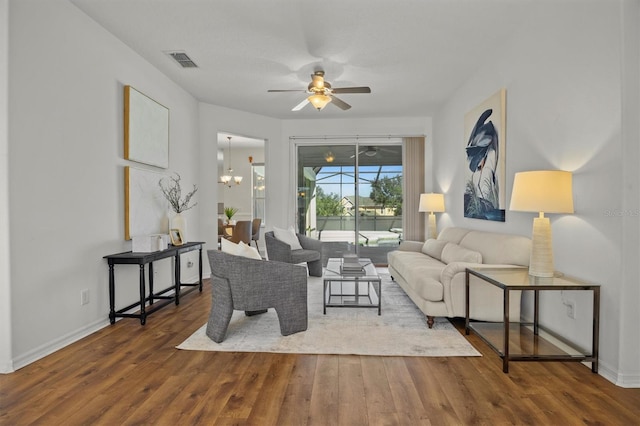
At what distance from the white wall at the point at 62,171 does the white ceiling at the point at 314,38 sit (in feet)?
1.42

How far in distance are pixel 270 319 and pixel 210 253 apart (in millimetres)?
984

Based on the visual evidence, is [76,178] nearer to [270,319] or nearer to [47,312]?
[47,312]

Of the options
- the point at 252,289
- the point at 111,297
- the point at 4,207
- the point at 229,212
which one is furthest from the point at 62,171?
the point at 229,212

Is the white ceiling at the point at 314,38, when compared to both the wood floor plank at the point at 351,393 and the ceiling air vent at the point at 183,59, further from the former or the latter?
the wood floor plank at the point at 351,393

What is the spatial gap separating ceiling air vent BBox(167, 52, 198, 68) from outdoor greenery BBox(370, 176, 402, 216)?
399 cm

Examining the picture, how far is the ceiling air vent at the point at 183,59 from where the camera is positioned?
3.96 metres

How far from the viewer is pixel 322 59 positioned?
4066 mm

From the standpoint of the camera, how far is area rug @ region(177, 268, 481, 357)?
9.35 feet

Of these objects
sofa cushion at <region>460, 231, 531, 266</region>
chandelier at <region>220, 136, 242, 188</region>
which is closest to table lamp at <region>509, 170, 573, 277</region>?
sofa cushion at <region>460, 231, 531, 266</region>

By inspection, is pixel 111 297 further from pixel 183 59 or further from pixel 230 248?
pixel 183 59

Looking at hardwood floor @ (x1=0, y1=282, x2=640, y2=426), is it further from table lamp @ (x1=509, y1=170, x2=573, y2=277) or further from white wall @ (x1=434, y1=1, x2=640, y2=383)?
table lamp @ (x1=509, y1=170, x2=573, y2=277)

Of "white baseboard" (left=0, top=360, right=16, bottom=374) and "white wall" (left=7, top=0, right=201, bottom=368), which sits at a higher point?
"white wall" (left=7, top=0, right=201, bottom=368)

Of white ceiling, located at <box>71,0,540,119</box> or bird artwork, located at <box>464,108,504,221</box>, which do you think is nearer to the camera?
white ceiling, located at <box>71,0,540,119</box>

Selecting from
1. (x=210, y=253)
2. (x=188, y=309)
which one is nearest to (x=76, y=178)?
(x=210, y=253)
